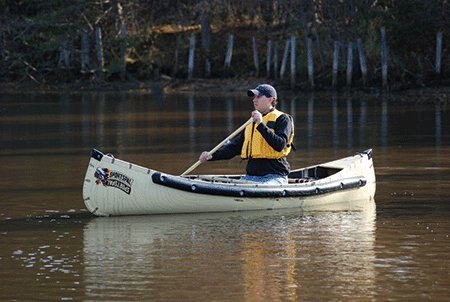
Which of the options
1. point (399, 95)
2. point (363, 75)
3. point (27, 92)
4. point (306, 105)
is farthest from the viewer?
point (27, 92)

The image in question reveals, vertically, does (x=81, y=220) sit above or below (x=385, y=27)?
below

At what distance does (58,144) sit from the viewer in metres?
25.7

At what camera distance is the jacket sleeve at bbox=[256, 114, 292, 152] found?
15242 mm

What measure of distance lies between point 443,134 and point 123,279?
15.9m

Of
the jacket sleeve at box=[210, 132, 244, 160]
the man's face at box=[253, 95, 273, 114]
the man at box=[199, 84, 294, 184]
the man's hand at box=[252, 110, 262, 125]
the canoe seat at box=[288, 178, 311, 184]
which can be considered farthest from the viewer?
the canoe seat at box=[288, 178, 311, 184]

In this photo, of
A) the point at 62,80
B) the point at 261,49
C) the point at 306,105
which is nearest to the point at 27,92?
the point at 62,80

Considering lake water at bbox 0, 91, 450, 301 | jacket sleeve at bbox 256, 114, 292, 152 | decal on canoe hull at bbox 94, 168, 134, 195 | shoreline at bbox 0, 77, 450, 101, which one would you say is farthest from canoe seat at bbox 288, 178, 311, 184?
shoreline at bbox 0, 77, 450, 101

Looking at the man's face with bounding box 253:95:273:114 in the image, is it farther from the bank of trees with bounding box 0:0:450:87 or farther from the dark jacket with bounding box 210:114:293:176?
the bank of trees with bounding box 0:0:450:87

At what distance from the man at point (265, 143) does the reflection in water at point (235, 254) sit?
0.50 metres

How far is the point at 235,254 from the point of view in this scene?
13195 mm

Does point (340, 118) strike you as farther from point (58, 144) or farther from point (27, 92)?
point (27, 92)

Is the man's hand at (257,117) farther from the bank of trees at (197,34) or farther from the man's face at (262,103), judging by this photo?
the bank of trees at (197,34)

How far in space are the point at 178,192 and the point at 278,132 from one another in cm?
135

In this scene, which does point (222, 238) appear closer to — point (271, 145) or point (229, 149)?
point (271, 145)
